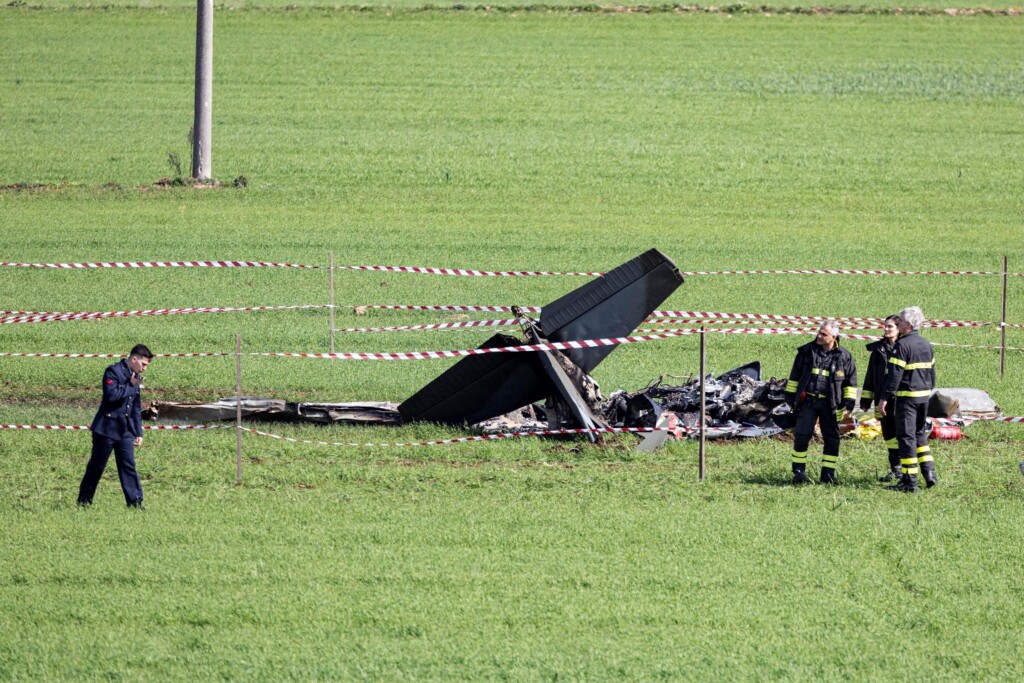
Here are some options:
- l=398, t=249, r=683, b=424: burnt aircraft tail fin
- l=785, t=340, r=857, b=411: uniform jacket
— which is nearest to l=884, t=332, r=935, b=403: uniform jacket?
l=785, t=340, r=857, b=411: uniform jacket

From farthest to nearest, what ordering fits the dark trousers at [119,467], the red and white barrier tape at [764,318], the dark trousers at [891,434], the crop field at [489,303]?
the red and white barrier tape at [764,318]
the dark trousers at [891,434]
the dark trousers at [119,467]
the crop field at [489,303]

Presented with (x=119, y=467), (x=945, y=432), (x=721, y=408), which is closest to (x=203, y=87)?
(x=721, y=408)

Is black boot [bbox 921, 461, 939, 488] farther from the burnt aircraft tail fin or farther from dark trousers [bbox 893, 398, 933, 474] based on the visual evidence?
the burnt aircraft tail fin

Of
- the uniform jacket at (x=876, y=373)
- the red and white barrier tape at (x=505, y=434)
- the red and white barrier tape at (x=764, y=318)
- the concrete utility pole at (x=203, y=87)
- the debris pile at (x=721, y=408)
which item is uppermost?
the concrete utility pole at (x=203, y=87)

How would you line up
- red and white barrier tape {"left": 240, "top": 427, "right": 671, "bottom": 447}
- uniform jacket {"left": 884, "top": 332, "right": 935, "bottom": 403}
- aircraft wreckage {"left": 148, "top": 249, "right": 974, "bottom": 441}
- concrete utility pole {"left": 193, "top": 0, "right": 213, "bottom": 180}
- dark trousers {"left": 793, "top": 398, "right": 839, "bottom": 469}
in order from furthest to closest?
concrete utility pole {"left": 193, "top": 0, "right": 213, "bottom": 180} → aircraft wreckage {"left": 148, "top": 249, "right": 974, "bottom": 441} → red and white barrier tape {"left": 240, "top": 427, "right": 671, "bottom": 447} → dark trousers {"left": 793, "top": 398, "right": 839, "bottom": 469} → uniform jacket {"left": 884, "top": 332, "right": 935, "bottom": 403}

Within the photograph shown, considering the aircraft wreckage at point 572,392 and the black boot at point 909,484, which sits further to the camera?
the aircraft wreckage at point 572,392

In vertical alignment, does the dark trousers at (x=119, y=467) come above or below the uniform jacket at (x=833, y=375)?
below

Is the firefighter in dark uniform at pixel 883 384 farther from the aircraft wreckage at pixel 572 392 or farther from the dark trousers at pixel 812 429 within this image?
the aircraft wreckage at pixel 572 392

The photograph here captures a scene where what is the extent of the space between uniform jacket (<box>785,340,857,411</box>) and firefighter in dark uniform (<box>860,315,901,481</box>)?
39 cm

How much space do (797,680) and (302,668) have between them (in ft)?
10.6

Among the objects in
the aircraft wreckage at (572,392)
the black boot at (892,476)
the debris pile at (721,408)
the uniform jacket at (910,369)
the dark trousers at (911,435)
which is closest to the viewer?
the dark trousers at (911,435)

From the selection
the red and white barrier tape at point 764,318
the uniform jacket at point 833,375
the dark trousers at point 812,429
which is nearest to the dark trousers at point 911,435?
the uniform jacket at point 833,375

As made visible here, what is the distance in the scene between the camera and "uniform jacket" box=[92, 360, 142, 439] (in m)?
→ 12.0

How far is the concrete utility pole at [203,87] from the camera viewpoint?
33.0m
